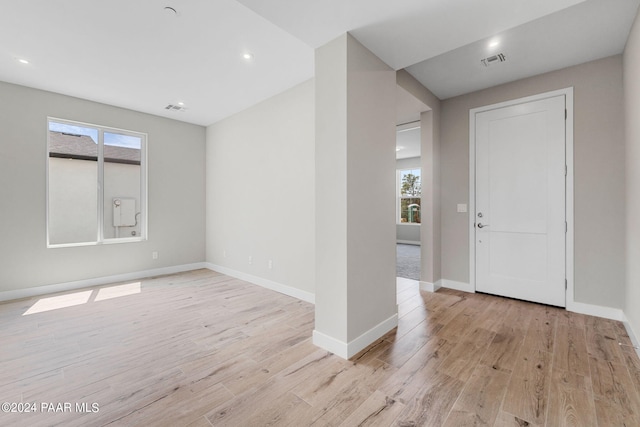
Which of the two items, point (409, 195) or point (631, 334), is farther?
point (409, 195)

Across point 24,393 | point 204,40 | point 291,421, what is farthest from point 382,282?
point 204,40

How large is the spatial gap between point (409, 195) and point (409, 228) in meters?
1.17

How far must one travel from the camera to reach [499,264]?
357 cm

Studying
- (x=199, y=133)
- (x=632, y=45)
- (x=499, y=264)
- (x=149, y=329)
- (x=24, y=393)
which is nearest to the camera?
(x=24, y=393)

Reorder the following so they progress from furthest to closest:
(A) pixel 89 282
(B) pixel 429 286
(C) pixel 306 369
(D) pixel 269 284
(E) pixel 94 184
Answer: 1. (E) pixel 94 184
2. (A) pixel 89 282
3. (D) pixel 269 284
4. (B) pixel 429 286
5. (C) pixel 306 369

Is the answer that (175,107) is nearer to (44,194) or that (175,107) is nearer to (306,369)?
(44,194)

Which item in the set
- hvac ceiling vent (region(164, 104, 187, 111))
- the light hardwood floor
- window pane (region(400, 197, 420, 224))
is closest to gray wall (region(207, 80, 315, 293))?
hvac ceiling vent (region(164, 104, 187, 111))

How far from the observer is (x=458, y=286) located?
389 centimetres

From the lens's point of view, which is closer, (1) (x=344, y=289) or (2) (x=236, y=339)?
(1) (x=344, y=289)

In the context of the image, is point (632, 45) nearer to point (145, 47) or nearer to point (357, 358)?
point (357, 358)

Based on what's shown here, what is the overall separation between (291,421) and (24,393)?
6.05 ft

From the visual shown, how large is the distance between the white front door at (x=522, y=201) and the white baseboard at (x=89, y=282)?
17.1 ft

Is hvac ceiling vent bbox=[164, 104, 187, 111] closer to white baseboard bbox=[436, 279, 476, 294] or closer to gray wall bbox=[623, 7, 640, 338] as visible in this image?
white baseboard bbox=[436, 279, 476, 294]

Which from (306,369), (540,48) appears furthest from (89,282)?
(540,48)
